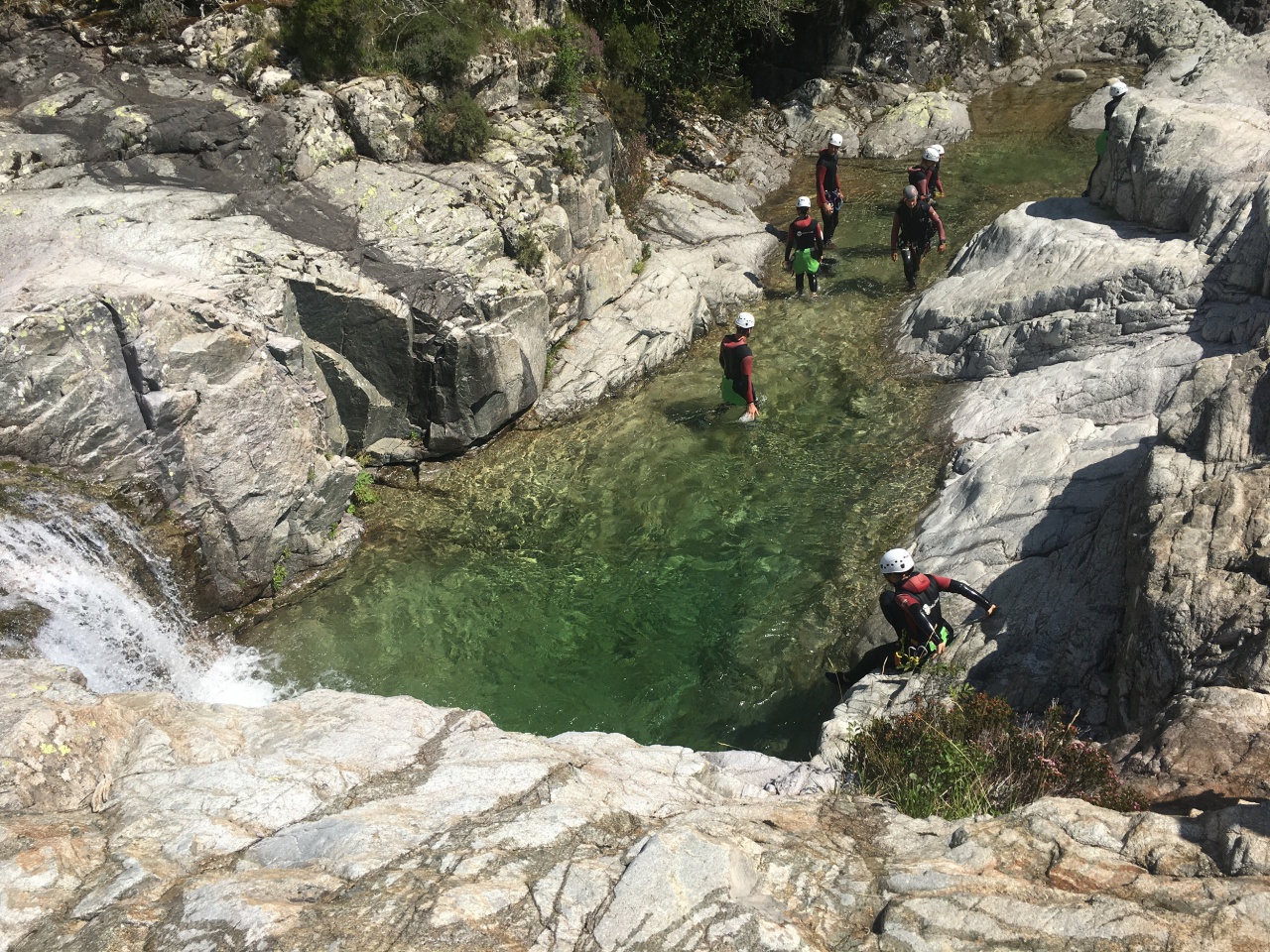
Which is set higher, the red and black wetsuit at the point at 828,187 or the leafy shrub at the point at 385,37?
the leafy shrub at the point at 385,37

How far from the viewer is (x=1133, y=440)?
11.3 m

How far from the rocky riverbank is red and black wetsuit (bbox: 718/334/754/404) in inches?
123

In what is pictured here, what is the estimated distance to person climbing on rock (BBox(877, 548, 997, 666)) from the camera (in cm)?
955

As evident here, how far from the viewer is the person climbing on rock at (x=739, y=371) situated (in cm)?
1452

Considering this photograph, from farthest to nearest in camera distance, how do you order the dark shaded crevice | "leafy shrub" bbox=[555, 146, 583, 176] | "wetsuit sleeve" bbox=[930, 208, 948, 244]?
"wetsuit sleeve" bbox=[930, 208, 948, 244] → "leafy shrub" bbox=[555, 146, 583, 176] → the dark shaded crevice

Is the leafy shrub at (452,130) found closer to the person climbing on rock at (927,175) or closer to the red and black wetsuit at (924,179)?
the red and black wetsuit at (924,179)

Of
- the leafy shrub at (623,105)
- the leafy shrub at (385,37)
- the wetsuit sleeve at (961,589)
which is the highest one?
the leafy shrub at (385,37)

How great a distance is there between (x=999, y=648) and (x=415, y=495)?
8369 mm

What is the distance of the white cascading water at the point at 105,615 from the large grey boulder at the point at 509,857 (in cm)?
267

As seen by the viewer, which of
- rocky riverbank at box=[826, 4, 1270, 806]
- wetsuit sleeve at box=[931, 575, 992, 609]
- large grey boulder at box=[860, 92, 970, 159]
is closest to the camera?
rocky riverbank at box=[826, 4, 1270, 806]

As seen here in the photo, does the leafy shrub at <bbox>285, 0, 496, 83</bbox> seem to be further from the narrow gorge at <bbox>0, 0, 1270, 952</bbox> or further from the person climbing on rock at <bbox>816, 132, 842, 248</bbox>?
the person climbing on rock at <bbox>816, 132, 842, 248</bbox>

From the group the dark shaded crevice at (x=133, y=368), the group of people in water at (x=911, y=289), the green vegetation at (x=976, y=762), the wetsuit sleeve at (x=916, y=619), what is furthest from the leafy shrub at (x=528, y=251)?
the green vegetation at (x=976, y=762)

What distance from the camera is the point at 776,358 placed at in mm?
16609

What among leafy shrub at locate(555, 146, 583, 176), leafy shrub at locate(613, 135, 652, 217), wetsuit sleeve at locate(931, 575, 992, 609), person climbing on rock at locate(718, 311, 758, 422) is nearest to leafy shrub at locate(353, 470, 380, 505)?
person climbing on rock at locate(718, 311, 758, 422)
